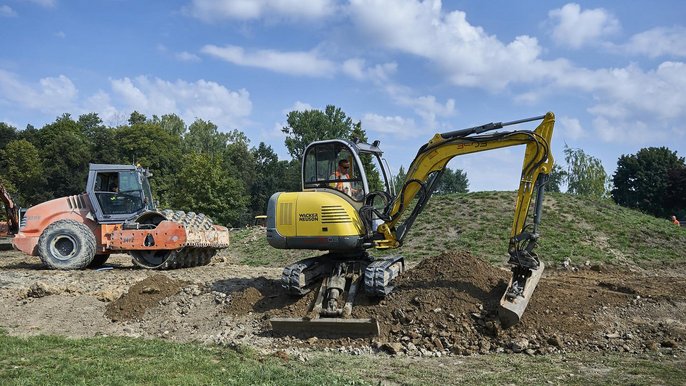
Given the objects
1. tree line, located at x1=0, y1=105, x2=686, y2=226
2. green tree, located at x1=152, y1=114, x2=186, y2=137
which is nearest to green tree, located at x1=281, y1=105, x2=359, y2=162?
tree line, located at x1=0, y1=105, x2=686, y2=226

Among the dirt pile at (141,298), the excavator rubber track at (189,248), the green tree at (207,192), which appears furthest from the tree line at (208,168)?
the dirt pile at (141,298)

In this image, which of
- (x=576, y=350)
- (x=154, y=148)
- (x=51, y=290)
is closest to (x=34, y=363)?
(x=51, y=290)

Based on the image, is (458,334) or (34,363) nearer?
(34,363)

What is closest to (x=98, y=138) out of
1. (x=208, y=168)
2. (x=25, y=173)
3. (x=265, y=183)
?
(x=25, y=173)

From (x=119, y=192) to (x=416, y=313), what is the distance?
33.5 feet

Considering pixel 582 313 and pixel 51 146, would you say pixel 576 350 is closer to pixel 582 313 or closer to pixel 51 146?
pixel 582 313

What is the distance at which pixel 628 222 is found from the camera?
22797mm

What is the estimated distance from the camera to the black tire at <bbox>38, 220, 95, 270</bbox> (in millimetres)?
15391

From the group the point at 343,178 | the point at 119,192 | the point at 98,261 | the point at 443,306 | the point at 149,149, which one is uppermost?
the point at 149,149

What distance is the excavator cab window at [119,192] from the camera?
1603 centimetres

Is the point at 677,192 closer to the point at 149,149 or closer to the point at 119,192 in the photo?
the point at 149,149

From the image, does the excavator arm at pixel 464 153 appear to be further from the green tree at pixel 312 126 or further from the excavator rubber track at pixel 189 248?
the green tree at pixel 312 126

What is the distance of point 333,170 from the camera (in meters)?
10.6

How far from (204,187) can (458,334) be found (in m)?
38.0
